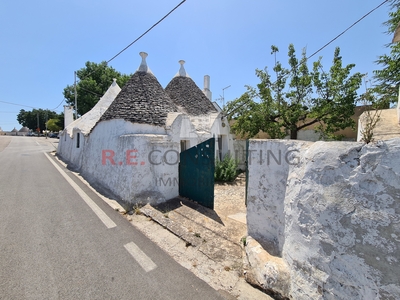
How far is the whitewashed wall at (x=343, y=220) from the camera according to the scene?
166 centimetres

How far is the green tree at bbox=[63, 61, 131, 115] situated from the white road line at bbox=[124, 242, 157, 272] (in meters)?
27.2

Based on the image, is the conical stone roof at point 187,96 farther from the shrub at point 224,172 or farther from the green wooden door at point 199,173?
the green wooden door at point 199,173

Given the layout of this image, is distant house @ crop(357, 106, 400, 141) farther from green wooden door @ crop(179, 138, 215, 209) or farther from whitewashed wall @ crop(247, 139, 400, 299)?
green wooden door @ crop(179, 138, 215, 209)

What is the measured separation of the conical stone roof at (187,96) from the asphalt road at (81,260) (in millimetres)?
8371

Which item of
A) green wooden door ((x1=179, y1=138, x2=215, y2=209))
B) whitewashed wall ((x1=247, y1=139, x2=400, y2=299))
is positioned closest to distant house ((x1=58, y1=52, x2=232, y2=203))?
green wooden door ((x1=179, y1=138, x2=215, y2=209))

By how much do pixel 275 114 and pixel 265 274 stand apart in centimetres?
985

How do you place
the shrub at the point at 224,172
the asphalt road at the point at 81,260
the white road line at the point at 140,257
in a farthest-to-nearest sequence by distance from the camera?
the shrub at the point at 224,172
the white road line at the point at 140,257
the asphalt road at the point at 81,260

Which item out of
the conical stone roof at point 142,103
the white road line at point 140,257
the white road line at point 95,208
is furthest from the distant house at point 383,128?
the conical stone roof at point 142,103

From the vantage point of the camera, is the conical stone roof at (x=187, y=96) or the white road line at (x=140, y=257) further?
the conical stone roof at (x=187, y=96)

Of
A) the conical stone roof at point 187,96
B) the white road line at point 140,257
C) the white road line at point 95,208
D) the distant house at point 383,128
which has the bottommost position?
the white road line at point 140,257

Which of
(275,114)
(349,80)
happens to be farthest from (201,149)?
(349,80)

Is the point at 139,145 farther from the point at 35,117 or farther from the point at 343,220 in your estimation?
the point at 35,117

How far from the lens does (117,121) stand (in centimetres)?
675

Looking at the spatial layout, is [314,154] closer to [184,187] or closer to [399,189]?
[399,189]
